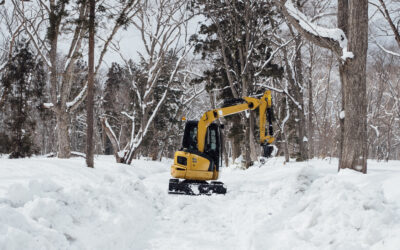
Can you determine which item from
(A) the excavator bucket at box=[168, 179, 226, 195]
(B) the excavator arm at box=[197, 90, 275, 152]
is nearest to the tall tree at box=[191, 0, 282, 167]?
(B) the excavator arm at box=[197, 90, 275, 152]

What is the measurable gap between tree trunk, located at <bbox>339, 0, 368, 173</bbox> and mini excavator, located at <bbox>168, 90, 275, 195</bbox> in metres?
2.69

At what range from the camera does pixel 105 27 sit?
15.6m

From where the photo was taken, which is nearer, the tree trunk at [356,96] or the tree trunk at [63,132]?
the tree trunk at [356,96]

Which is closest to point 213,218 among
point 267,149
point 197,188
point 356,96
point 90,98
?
point 197,188

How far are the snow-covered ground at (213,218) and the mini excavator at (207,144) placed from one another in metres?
2.02

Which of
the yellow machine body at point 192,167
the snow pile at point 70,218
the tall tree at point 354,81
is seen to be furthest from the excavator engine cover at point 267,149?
the snow pile at point 70,218

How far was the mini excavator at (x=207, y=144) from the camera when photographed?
9.84m

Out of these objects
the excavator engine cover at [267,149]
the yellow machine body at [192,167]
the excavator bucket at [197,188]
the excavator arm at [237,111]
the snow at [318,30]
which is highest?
the snow at [318,30]

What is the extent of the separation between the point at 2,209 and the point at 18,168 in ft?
18.6

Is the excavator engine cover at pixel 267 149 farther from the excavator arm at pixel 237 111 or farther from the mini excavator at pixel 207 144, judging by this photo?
the excavator arm at pixel 237 111

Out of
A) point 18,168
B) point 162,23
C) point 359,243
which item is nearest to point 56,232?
point 359,243

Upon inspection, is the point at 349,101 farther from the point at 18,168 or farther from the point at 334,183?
the point at 18,168

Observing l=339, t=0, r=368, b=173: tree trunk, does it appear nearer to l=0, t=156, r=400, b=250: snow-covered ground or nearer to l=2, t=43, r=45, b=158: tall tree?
l=0, t=156, r=400, b=250: snow-covered ground

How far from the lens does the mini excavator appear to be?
984 centimetres
